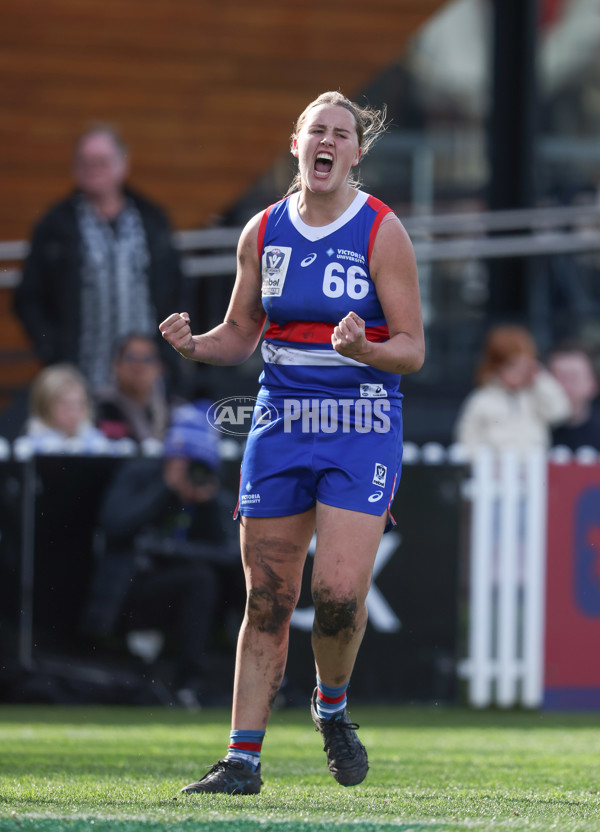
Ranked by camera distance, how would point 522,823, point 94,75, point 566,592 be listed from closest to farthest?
1. point 522,823
2. point 566,592
3. point 94,75

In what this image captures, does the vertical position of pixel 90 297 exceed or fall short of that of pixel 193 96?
it falls short

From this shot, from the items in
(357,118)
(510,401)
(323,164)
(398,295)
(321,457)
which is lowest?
(321,457)

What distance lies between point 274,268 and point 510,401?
4.69 meters

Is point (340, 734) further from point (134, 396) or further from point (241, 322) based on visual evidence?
point (134, 396)

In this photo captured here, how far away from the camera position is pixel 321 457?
4379mm

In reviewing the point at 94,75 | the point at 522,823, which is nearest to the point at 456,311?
the point at 94,75

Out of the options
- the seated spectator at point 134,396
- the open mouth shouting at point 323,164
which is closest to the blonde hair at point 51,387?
the seated spectator at point 134,396

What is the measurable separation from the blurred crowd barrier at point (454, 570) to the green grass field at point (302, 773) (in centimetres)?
18

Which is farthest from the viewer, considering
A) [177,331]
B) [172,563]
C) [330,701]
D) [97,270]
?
[97,270]

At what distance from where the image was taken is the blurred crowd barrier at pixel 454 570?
8117mm

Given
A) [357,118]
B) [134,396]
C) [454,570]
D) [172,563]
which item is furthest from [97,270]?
[357,118]

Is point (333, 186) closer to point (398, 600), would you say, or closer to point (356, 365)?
point (356, 365)

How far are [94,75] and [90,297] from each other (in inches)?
131

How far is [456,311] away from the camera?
11766 mm
